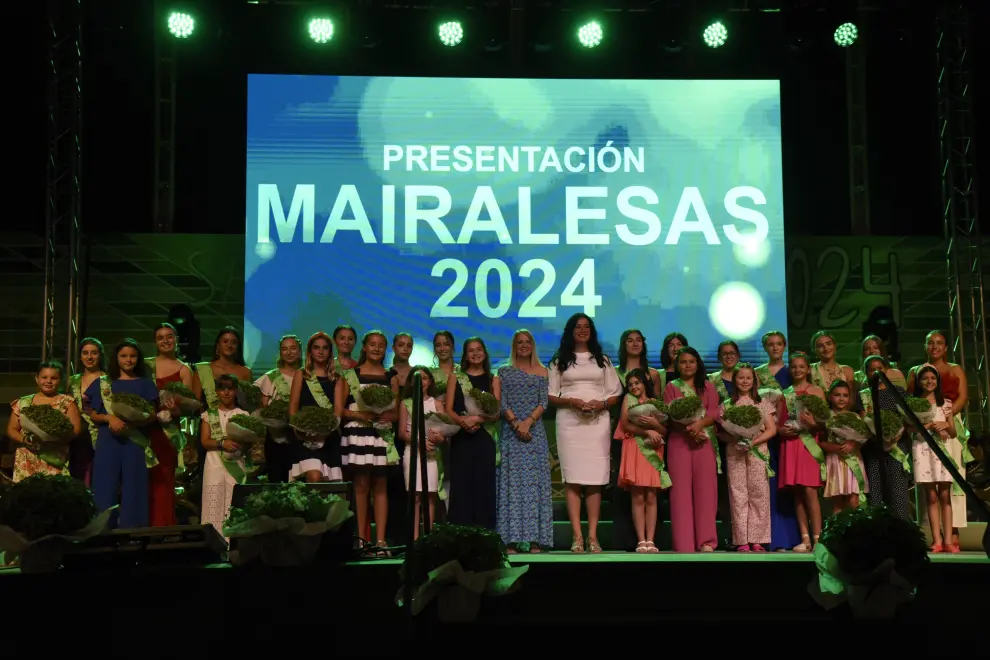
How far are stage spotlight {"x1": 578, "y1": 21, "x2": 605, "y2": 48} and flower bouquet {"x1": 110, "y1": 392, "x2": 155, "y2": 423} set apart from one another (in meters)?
5.17

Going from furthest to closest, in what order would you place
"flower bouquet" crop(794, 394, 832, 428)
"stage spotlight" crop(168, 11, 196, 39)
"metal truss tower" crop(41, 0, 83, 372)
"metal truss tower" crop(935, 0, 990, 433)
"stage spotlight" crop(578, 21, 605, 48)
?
"stage spotlight" crop(578, 21, 605, 48), "stage spotlight" crop(168, 11, 196, 39), "metal truss tower" crop(935, 0, 990, 433), "metal truss tower" crop(41, 0, 83, 372), "flower bouquet" crop(794, 394, 832, 428)

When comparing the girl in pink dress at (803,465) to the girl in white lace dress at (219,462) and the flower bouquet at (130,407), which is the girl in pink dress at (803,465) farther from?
the flower bouquet at (130,407)

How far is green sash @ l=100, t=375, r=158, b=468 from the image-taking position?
7180 mm

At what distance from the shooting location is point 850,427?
7270 mm

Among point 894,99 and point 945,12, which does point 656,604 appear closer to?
point 945,12

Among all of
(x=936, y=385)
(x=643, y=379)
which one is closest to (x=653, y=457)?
(x=643, y=379)

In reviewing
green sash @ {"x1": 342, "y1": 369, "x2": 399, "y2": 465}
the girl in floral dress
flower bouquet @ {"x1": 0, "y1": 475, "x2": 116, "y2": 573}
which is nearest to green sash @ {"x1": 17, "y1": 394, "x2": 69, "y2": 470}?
the girl in floral dress

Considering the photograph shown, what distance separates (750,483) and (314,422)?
273 cm

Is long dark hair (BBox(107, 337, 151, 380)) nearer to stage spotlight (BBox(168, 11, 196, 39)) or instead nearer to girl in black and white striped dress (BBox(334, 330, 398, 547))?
girl in black and white striped dress (BBox(334, 330, 398, 547))

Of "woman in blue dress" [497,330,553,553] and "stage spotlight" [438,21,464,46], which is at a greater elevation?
"stage spotlight" [438,21,464,46]

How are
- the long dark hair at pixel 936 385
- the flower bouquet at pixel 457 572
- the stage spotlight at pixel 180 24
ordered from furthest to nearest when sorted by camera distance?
the stage spotlight at pixel 180 24 < the long dark hair at pixel 936 385 < the flower bouquet at pixel 457 572

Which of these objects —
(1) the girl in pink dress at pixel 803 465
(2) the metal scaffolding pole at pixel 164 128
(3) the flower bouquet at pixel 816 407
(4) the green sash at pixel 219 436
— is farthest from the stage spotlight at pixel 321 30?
(3) the flower bouquet at pixel 816 407

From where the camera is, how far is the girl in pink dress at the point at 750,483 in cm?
750

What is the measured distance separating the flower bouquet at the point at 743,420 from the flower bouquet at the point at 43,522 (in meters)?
4.00
